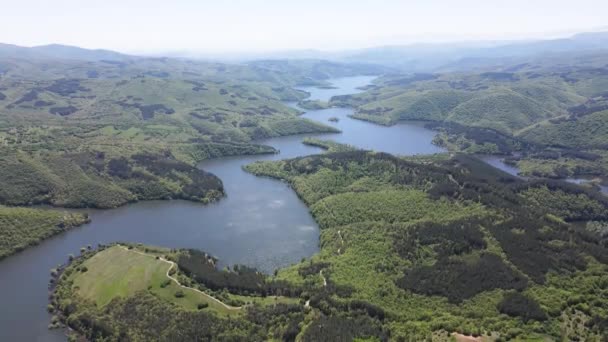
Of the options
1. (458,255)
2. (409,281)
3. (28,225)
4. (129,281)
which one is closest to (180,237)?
(129,281)

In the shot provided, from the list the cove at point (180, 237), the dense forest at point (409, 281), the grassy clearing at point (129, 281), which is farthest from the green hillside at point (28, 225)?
the grassy clearing at point (129, 281)

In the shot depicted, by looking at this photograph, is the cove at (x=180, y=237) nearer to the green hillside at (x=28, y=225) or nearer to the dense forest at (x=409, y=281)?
the green hillside at (x=28, y=225)

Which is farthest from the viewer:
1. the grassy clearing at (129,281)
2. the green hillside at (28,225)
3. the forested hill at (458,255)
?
the green hillside at (28,225)

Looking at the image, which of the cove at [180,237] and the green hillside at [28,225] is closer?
the cove at [180,237]

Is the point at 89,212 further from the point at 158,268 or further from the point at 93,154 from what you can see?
the point at 158,268

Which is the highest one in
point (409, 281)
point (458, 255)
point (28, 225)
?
point (28, 225)

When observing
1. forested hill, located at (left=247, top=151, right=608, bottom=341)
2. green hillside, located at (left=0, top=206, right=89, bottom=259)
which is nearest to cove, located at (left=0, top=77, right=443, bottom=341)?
green hillside, located at (left=0, top=206, right=89, bottom=259)

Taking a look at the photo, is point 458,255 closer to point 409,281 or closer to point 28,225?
point 409,281

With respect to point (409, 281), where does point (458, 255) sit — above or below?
above

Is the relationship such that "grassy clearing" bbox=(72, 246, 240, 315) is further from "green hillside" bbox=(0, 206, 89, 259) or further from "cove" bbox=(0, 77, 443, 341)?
"green hillside" bbox=(0, 206, 89, 259)
